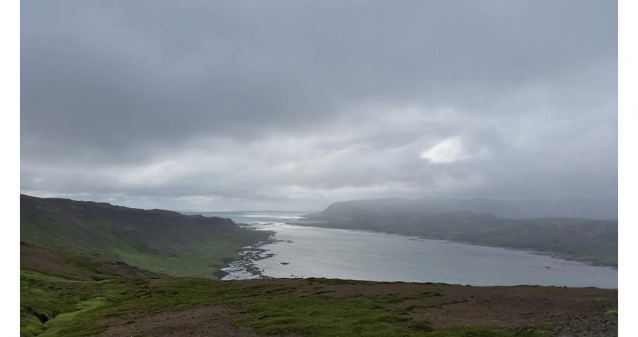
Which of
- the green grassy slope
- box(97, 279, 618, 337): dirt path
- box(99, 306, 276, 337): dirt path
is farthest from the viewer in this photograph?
box(99, 306, 276, 337): dirt path

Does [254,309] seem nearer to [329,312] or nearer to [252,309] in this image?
[252,309]

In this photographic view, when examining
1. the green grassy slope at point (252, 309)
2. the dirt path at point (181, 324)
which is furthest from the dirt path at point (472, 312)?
the green grassy slope at point (252, 309)

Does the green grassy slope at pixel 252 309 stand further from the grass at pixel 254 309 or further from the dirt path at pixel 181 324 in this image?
the dirt path at pixel 181 324

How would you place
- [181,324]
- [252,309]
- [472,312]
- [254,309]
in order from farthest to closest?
[252,309] < [254,309] < [181,324] < [472,312]

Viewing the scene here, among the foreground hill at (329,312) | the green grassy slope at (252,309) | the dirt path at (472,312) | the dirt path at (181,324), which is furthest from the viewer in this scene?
the dirt path at (181,324)

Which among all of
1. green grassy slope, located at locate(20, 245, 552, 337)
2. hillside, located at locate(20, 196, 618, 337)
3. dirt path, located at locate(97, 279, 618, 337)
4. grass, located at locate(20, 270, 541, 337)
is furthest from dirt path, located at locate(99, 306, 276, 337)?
grass, located at locate(20, 270, 541, 337)

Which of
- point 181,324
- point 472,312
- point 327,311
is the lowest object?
point 181,324

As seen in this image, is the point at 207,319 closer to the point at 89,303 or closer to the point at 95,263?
the point at 89,303

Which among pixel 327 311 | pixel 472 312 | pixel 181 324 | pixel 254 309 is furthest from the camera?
pixel 254 309

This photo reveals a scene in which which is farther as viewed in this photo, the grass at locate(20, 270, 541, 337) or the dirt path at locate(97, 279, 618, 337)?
the grass at locate(20, 270, 541, 337)

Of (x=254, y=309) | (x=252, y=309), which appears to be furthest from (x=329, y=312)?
(x=252, y=309)

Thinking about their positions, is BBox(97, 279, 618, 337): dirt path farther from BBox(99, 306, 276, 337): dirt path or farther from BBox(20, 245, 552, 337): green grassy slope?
BBox(20, 245, 552, 337): green grassy slope

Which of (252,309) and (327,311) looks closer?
(327,311)
